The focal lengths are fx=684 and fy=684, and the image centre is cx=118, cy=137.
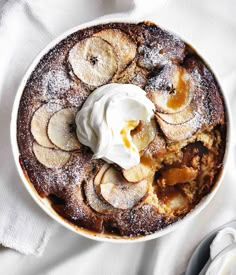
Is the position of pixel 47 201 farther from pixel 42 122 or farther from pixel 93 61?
pixel 93 61

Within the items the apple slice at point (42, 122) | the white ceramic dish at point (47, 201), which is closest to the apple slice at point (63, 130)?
the apple slice at point (42, 122)

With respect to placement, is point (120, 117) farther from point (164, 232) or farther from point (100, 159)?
point (164, 232)

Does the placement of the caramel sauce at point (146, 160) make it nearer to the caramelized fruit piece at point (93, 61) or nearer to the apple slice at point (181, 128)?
the apple slice at point (181, 128)

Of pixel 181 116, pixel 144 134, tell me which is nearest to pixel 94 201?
pixel 144 134

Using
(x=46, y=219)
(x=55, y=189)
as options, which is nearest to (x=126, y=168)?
(x=55, y=189)

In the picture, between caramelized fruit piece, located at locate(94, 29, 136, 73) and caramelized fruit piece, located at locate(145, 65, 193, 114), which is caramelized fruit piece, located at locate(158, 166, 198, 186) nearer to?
caramelized fruit piece, located at locate(145, 65, 193, 114)

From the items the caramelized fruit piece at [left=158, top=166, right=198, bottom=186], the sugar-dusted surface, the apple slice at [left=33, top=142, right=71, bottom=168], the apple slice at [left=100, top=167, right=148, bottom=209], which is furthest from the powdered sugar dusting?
the caramelized fruit piece at [left=158, top=166, right=198, bottom=186]
